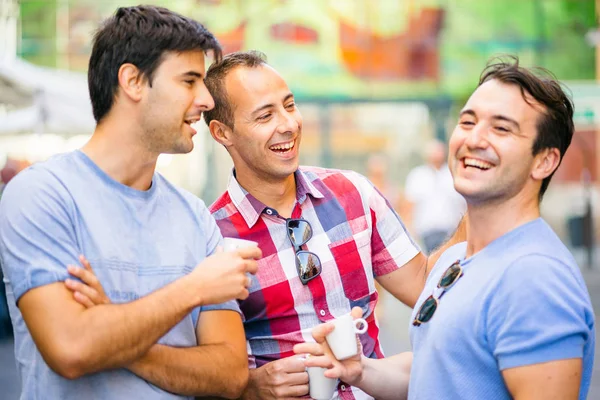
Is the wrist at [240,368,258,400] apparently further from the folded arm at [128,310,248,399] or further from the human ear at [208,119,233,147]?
the human ear at [208,119,233,147]

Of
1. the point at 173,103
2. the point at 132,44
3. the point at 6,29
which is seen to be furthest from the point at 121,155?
the point at 6,29

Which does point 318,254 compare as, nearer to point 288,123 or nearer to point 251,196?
point 251,196

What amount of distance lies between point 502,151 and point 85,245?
3.70ft

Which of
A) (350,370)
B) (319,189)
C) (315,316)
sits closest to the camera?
(350,370)

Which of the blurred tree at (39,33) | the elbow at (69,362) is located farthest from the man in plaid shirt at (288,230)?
the blurred tree at (39,33)

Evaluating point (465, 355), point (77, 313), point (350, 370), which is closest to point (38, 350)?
point (77, 313)

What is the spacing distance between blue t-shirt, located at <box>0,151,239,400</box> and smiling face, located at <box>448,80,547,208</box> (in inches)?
32.9

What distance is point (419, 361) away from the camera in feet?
7.64

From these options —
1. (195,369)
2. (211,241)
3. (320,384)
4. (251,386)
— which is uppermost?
(211,241)

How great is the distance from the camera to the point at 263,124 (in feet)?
10.1

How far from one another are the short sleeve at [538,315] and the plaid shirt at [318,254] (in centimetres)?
94

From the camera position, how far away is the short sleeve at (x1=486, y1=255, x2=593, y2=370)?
198 cm

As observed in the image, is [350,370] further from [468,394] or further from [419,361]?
[468,394]

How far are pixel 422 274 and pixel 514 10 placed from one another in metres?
15.7
